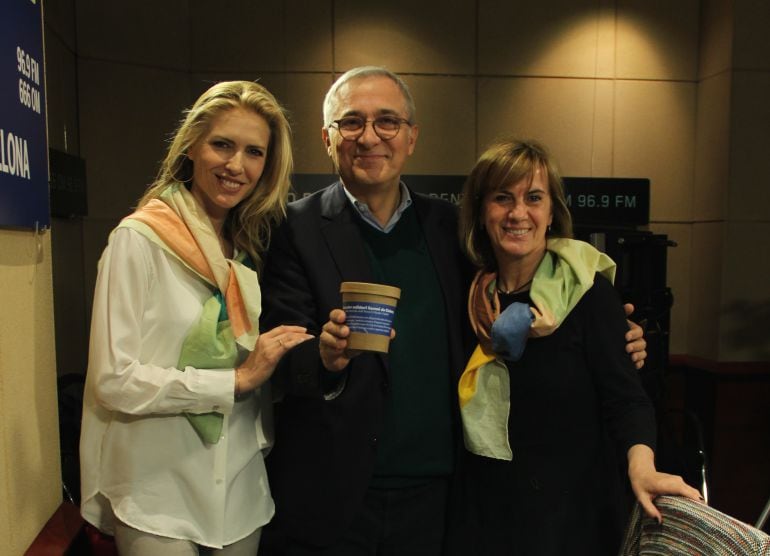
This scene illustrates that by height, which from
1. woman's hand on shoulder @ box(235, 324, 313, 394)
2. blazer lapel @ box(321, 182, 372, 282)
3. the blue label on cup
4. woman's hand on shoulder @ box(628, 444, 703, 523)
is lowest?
woman's hand on shoulder @ box(628, 444, 703, 523)

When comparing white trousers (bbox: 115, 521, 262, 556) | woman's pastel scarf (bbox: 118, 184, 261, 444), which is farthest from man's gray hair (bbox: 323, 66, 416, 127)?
white trousers (bbox: 115, 521, 262, 556)

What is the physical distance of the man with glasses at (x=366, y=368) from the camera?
1.80 meters

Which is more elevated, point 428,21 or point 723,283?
point 428,21

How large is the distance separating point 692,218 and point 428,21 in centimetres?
271

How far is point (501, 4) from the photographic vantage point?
5379mm

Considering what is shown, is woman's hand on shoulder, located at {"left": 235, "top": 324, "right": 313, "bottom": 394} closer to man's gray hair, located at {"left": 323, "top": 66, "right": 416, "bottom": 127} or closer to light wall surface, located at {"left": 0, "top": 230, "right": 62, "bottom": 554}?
light wall surface, located at {"left": 0, "top": 230, "right": 62, "bottom": 554}

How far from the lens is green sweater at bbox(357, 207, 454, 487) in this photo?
1843 mm

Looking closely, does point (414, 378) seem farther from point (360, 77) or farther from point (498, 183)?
point (360, 77)

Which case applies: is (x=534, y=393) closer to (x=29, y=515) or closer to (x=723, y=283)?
(x=29, y=515)

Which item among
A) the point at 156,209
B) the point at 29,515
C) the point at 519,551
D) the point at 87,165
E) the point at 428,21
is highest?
the point at 428,21

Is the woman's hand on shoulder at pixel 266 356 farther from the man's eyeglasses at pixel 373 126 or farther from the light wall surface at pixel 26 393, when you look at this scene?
the man's eyeglasses at pixel 373 126

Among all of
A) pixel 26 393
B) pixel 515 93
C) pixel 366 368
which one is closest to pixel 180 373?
pixel 26 393

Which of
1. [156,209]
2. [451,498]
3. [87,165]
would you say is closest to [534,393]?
[451,498]

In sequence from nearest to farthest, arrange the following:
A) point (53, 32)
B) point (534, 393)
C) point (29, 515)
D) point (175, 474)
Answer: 1. point (29, 515)
2. point (175, 474)
3. point (534, 393)
4. point (53, 32)
